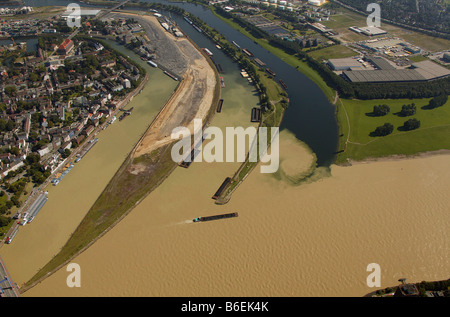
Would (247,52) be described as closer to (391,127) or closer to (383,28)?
(391,127)

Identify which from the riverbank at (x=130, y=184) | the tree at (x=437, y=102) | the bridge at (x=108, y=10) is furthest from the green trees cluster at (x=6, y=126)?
the tree at (x=437, y=102)

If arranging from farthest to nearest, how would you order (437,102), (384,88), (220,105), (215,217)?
1. (384,88)
2. (437,102)
3. (220,105)
4. (215,217)

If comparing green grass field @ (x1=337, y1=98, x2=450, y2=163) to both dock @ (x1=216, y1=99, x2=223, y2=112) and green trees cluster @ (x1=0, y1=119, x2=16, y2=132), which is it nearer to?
dock @ (x1=216, y1=99, x2=223, y2=112)

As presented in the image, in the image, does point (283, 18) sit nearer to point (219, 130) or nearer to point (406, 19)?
point (406, 19)

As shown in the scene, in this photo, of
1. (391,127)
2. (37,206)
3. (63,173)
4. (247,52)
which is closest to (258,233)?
(37,206)

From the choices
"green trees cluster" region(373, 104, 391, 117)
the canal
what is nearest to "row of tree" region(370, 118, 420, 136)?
"green trees cluster" region(373, 104, 391, 117)

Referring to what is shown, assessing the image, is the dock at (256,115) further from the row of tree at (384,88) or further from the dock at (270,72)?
the row of tree at (384,88)

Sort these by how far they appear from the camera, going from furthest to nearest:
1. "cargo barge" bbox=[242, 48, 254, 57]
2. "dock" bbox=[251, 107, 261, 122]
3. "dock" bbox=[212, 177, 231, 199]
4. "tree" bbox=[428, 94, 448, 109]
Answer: "cargo barge" bbox=[242, 48, 254, 57] → "tree" bbox=[428, 94, 448, 109] → "dock" bbox=[251, 107, 261, 122] → "dock" bbox=[212, 177, 231, 199]
